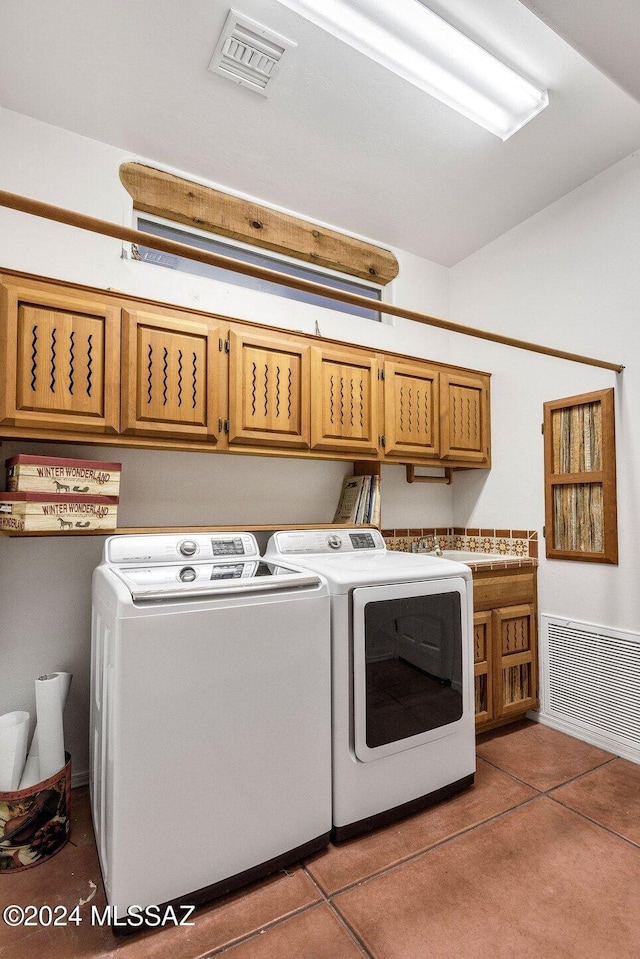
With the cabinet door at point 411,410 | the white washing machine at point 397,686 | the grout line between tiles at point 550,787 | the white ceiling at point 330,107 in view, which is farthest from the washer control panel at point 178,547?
the white ceiling at point 330,107

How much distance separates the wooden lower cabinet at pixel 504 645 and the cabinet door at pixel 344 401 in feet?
3.18

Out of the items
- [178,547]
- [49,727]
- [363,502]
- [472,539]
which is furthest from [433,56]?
[49,727]

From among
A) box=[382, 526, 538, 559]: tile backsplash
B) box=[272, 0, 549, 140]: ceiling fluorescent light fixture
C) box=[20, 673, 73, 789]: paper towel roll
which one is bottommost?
box=[20, 673, 73, 789]: paper towel roll

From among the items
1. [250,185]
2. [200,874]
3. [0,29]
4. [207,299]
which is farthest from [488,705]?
[0,29]

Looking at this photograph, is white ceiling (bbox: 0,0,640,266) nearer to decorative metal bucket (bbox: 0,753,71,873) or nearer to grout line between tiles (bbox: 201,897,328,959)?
grout line between tiles (bbox: 201,897,328,959)

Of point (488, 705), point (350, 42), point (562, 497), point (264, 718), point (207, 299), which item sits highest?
point (350, 42)

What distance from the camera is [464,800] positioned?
79.4 inches

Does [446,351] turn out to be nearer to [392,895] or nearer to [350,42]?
[350,42]

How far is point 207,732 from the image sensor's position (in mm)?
1480

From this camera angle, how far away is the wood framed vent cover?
2.47 metres

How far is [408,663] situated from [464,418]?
67.4 inches

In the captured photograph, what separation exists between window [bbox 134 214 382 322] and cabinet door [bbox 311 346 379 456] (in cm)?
31

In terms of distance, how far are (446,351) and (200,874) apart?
3232 millimetres

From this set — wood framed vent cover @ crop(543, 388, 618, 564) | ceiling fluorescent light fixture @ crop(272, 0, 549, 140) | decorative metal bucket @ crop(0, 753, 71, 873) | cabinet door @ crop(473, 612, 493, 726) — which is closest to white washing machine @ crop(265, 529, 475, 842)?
cabinet door @ crop(473, 612, 493, 726)
